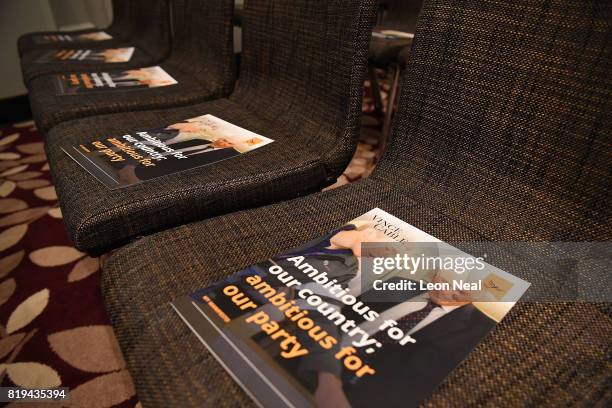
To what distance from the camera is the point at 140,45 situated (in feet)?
5.81

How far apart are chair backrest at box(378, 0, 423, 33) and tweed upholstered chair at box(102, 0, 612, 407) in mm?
1523

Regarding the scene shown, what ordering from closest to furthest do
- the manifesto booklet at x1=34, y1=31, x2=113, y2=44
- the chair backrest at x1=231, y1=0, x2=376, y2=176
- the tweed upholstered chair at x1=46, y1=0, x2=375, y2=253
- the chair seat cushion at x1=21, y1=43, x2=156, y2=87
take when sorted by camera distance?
1. the tweed upholstered chair at x1=46, y1=0, x2=375, y2=253
2. the chair backrest at x1=231, y1=0, x2=376, y2=176
3. the chair seat cushion at x1=21, y1=43, x2=156, y2=87
4. the manifesto booklet at x1=34, y1=31, x2=113, y2=44

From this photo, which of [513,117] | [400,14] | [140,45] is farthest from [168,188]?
[400,14]

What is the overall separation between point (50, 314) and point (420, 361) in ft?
3.35

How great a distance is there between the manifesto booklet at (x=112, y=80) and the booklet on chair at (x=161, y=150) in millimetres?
406

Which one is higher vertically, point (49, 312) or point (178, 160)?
point (178, 160)

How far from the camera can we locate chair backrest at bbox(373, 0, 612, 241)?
1.82 feet

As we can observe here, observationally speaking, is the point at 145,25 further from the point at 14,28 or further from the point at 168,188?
the point at 168,188

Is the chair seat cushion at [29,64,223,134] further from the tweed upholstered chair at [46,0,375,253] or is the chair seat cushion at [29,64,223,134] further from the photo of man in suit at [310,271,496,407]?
the photo of man in suit at [310,271,496,407]

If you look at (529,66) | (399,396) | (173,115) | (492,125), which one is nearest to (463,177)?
(492,125)

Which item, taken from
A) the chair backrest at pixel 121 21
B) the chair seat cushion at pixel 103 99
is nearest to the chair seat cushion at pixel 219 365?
the chair seat cushion at pixel 103 99

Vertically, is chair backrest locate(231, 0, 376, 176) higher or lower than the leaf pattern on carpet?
higher

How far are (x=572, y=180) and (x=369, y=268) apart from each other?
13.1 inches

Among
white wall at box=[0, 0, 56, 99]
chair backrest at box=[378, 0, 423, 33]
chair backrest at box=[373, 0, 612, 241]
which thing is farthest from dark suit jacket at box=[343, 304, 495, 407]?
white wall at box=[0, 0, 56, 99]
